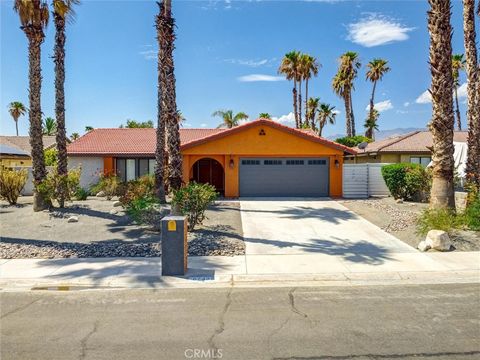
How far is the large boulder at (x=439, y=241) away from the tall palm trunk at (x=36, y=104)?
14684 mm

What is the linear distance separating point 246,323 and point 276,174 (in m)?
16.4

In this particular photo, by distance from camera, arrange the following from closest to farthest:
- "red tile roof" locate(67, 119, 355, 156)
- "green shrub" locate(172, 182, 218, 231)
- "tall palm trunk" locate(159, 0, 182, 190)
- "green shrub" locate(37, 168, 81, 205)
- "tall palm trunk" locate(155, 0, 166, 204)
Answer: "green shrub" locate(172, 182, 218, 231) → "green shrub" locate(37, 168, 81, 205) → "tall palm trunk" locate(159, 0, 182, 190) → "tall palm trunk" locate(155, 0, 166, 204) → "red tile roof" locate(67, 119, 355, 156)

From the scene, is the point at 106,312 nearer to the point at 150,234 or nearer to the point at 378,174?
the point at 150,234

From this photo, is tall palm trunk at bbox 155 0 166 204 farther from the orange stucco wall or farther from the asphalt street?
the asphalt street

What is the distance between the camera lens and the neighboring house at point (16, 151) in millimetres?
23406

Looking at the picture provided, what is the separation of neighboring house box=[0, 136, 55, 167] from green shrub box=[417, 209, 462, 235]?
767 inches

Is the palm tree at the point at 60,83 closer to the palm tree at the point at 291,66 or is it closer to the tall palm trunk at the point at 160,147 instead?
the tall palm trunk at the point at 160,147

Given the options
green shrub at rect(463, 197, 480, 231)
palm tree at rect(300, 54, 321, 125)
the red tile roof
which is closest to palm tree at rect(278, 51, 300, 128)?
palm tree at rect(300, 54, 321, 125)

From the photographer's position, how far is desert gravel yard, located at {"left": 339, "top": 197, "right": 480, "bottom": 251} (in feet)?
36.9

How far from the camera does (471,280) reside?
834 cm

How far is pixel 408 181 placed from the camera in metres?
19.2

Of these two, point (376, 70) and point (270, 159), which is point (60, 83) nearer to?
point (270, 159)

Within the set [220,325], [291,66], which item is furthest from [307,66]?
[220,325]

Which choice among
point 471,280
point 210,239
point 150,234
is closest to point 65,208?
point 150,234
